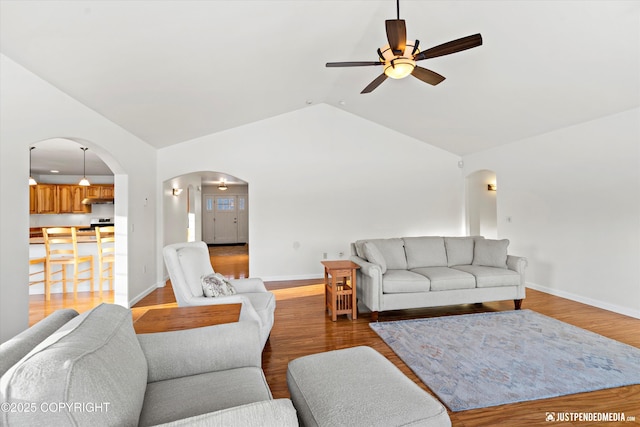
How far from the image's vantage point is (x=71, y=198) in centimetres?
812

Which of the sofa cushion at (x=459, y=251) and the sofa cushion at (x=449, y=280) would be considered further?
the sofa cushion at (x=459, y=251)

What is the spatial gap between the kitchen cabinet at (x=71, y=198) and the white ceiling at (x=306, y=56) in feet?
15.2

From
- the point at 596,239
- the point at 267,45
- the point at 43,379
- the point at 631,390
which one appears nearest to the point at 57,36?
the point at 267,45

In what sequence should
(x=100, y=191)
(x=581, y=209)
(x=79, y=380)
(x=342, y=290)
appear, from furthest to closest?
(x=100, y=191)
(x=581, y=209)
(x=342, y=290)
(x=79, y=380)

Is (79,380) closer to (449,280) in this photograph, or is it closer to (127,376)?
(127,376)

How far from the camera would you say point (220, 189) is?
40.3 feet

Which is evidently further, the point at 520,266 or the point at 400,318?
the point at 520,266

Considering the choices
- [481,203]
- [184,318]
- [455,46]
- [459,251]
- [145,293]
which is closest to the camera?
[184,318]

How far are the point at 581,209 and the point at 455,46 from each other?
11.3 feet

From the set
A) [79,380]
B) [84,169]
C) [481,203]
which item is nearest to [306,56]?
[79,380]

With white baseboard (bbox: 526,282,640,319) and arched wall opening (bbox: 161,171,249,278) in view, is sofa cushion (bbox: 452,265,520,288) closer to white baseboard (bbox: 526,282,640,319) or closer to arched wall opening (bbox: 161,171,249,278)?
white baseboard (bbox: 526,282,640,319)

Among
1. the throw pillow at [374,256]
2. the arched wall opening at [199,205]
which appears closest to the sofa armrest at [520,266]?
the throw pillow at [374,256]

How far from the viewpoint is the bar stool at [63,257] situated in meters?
4.60

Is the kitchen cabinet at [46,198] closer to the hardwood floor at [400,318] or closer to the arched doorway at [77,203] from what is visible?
the arched doorway at [77,203]
